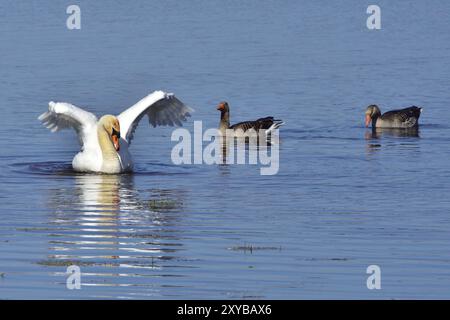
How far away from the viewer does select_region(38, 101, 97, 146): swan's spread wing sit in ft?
62.6

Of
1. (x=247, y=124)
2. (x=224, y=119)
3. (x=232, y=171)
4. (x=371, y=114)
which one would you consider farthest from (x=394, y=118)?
(x=232, y=171)

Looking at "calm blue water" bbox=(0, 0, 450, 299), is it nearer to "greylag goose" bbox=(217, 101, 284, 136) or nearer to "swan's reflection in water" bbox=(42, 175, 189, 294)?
"swan's reflection in water" bbox=(42, 175, 189, 294)

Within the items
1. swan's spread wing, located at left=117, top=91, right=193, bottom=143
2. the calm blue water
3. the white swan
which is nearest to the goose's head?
the calm blue water

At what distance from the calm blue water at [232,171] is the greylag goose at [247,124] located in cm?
28

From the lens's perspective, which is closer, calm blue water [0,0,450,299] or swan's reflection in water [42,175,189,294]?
calm blue water [0,0,450,299]

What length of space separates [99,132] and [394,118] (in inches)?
315

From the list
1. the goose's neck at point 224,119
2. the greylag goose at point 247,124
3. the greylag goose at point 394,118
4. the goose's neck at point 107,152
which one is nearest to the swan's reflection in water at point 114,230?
the goose's neck at point 107,152

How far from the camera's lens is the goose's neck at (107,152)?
19297 millimetres

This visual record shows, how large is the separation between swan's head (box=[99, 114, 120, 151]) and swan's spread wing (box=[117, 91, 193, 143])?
58cm

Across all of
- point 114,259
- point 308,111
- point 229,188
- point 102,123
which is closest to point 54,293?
point 114,259

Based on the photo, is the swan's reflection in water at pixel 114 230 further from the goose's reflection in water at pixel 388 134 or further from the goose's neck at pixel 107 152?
the goose's reflection in water at pixel 388 134

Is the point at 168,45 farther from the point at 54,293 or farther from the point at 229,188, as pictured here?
the point at 54,293

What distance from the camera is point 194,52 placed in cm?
3406

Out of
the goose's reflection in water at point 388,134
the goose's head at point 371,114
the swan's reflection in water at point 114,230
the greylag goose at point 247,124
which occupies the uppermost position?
the goose's head at point 371,114
